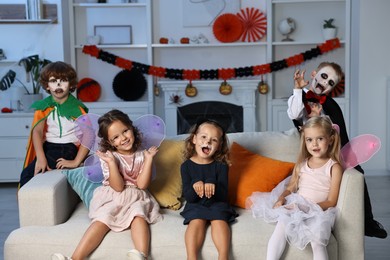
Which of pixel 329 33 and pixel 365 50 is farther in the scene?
pixel 329 33

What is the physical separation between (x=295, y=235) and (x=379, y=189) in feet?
10.2

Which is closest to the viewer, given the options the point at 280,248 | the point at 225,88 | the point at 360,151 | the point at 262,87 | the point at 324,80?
the point at 280,248

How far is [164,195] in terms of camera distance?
325cm

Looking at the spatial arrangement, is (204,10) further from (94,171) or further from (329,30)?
(94,171)

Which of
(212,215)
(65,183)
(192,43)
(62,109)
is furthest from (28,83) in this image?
(212,215)

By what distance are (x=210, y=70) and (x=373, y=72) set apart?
1.56 meters

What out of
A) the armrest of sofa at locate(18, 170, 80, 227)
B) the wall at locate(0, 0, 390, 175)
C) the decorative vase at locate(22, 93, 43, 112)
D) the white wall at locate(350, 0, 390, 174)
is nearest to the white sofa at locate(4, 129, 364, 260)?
the armrest of sofa at locate(18, 170, 80, 227)

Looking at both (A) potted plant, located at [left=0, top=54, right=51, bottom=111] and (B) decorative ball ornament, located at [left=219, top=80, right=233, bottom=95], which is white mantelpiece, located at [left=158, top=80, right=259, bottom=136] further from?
(A) potted plant, located at [left=0, top=54, right=51, bottom=111]

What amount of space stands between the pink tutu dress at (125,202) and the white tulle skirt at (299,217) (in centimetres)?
A: 48

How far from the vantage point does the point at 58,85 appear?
A: 11.7 feet

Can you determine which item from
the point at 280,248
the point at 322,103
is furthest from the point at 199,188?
the point at 322,103

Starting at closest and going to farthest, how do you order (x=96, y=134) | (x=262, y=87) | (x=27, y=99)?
(x=96, y=134) < (x=27, y=99) < (x=262, y=87)

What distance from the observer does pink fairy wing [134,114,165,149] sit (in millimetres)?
3227

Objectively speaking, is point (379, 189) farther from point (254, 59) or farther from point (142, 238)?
point (142, 238)
